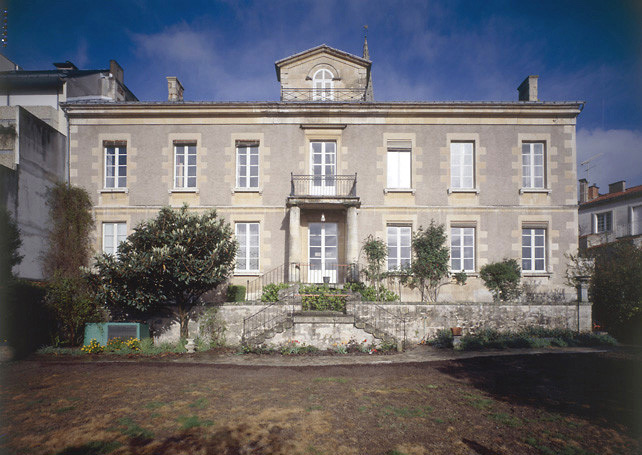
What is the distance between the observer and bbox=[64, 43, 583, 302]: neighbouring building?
598 inches

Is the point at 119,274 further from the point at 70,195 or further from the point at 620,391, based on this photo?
the point at 620,391

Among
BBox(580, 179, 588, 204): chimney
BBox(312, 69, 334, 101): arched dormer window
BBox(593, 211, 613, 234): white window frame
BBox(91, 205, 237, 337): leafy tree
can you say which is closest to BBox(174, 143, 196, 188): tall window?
BBox(91, 205, 237, 337): leafy tree

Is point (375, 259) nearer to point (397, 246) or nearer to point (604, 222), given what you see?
point (397, 246)

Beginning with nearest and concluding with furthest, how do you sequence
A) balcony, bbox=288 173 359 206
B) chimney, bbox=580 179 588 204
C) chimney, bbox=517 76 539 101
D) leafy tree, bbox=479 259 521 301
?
1. leafy tree, bbox=479 259 521 301
2. balcony, bbox=288 173 359 206
3. chimney, bbox=517 76 539 101
4. chimney, bbox=580 179 588 204

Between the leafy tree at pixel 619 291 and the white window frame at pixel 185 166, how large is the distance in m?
16.5

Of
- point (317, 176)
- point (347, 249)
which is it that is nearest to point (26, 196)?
point (317, 176)

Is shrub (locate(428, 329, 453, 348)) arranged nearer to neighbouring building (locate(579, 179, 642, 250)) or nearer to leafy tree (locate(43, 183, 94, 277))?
leafy tree (locate(43, 183, 94, 277))

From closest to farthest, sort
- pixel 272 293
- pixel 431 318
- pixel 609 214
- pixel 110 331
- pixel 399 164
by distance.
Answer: pixel 110 331 < pixel 431 318 < pixel 272 293 < pixel 399 164 < pixel 609 214

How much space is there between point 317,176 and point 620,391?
38.9ft

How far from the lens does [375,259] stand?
575 inches

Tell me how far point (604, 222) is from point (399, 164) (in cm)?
2246

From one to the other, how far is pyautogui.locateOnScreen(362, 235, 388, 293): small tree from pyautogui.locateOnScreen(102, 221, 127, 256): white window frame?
1069cm

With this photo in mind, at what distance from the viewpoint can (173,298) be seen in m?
11.4

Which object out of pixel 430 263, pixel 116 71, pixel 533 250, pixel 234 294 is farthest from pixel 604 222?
pixel 116 71
